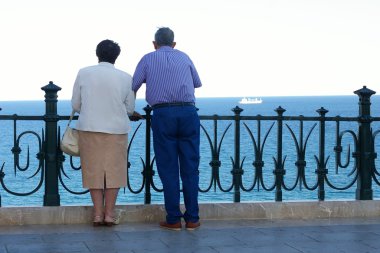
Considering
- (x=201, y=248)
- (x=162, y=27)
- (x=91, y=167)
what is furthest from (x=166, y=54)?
(x=201, y=248)

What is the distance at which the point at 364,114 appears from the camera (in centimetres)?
835

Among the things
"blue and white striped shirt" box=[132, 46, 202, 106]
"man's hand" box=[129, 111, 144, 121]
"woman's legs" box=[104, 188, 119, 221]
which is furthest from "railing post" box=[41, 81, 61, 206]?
"blue and white striped shirt" box=[132, 46, 202, 106]

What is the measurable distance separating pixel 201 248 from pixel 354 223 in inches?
84.3

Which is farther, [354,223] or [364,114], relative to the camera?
[364,114]

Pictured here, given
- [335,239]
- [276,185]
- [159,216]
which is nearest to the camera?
[335,239]

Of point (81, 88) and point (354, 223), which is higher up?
point (81, 88)

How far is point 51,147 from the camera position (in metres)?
7.53

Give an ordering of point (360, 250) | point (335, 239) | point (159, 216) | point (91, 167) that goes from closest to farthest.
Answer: point (360, 250)
point (335, 239)
point (91, 167)
point (159, 216)

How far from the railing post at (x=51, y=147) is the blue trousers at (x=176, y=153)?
1.11 metres

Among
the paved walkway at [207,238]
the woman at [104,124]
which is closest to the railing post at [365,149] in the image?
the paved walkway at [207,238]

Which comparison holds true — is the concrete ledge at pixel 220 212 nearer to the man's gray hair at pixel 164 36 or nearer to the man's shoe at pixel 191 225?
the man's shoe at pixel 191 225

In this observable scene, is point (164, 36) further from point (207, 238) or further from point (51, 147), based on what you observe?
point (207, 238)

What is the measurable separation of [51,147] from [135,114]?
38.3 inches

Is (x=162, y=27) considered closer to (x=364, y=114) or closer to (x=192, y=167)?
(x=192, y=167)
